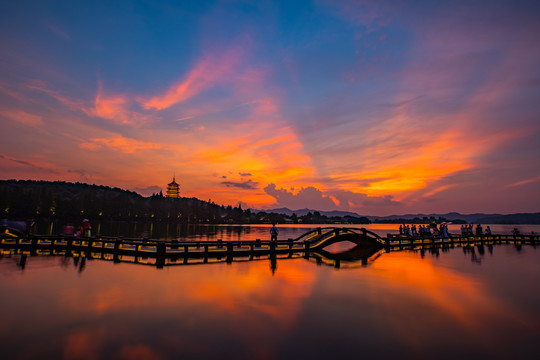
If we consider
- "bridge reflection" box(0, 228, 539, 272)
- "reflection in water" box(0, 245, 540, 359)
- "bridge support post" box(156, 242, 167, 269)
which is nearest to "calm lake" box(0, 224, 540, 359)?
"reflection in water" box(0, 245, 540, 359)

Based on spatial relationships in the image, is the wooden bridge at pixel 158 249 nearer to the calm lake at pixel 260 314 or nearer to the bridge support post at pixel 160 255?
the bridge support post at pixel 160 255

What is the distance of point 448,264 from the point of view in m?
22.1

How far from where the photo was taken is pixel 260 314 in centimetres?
988

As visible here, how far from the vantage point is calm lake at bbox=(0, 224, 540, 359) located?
7.22 meters

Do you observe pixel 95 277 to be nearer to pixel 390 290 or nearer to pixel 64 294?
pixel 64 294

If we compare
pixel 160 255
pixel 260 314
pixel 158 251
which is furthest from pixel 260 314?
pixel 158 251

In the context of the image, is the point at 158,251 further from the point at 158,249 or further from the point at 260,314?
the point at 260,314

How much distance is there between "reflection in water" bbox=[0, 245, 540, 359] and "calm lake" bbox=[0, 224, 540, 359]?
0.04 meters

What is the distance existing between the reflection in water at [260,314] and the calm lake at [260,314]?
43mm

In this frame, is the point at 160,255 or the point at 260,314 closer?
the point at 260,314

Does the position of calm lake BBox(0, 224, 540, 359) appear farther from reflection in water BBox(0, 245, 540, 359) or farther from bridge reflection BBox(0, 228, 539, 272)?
bridge reflection BBox(0, 228, 539, 272)

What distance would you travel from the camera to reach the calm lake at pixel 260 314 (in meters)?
7.22

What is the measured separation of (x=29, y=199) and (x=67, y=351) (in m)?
178

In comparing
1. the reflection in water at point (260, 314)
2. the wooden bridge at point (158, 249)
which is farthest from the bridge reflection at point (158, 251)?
the reflection in water at point (260, 314)
